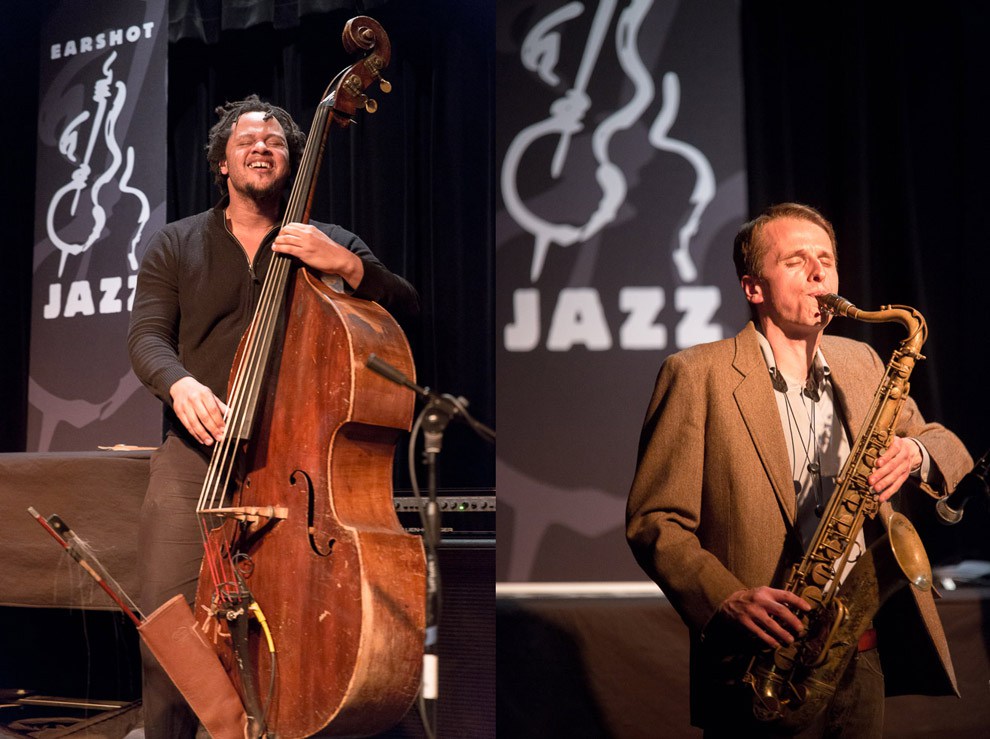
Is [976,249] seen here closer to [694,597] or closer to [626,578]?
[626,578]

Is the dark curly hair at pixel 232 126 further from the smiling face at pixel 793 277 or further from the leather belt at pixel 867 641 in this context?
the leather belt at pixel 867 641

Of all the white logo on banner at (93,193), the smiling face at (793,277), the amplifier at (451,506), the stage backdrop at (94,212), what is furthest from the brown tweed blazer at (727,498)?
the white logo on banner at (93,193)

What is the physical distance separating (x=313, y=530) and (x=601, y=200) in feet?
6.25

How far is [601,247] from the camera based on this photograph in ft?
12.0

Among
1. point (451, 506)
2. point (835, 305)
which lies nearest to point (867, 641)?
point (835, 305)

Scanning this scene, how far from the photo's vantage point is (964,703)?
3158mm

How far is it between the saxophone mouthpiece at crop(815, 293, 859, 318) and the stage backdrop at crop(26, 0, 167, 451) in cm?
293

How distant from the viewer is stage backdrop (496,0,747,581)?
11.8ft

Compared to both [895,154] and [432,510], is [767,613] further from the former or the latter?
[895,154]

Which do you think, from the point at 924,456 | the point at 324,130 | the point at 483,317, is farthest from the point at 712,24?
the point at 924,456

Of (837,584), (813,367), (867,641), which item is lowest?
(867,641)

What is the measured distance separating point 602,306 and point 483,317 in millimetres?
647

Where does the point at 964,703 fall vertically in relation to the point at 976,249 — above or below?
below

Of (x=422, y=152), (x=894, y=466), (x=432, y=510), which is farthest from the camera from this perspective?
(x=422, y=152)
